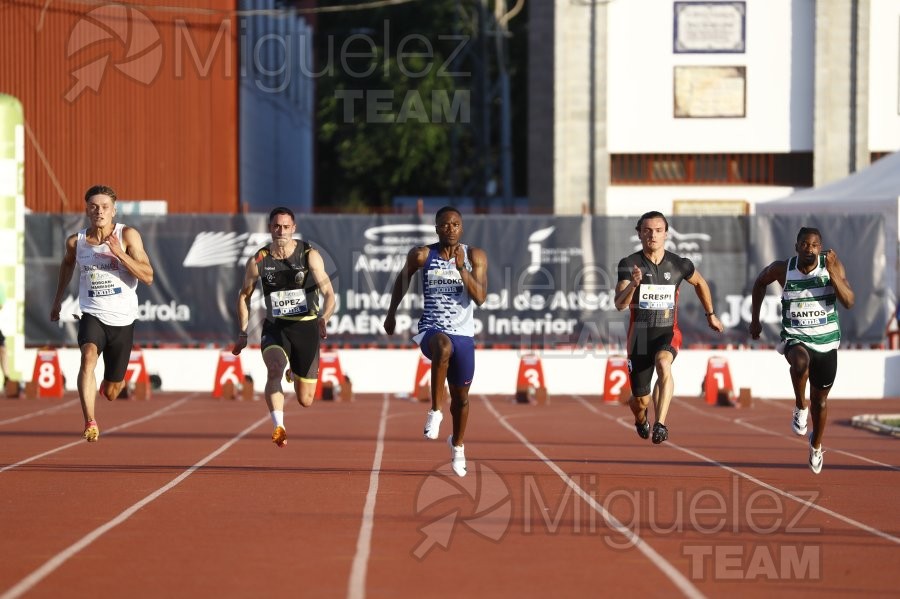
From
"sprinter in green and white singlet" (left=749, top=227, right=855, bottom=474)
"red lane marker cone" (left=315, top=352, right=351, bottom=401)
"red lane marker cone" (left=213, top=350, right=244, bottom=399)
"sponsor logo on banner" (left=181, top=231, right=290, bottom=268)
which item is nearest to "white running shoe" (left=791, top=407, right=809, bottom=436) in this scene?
"sprinter in green and white singlet" (left=749, top=227, right=855, bottom=474)

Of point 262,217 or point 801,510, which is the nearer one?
point 801,510

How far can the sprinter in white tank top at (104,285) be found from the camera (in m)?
13.6

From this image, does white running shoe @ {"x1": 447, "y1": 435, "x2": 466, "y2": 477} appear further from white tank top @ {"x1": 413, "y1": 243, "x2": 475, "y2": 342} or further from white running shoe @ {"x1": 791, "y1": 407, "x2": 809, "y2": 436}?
white running shoe @ {"x1": 791, "y1": 407, "x2": 809, "y2": 436}

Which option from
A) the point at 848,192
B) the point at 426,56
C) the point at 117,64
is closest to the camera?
the point at 848,192

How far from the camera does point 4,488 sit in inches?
487

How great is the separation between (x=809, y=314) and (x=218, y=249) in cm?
1449

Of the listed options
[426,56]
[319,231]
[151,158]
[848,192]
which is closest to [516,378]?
[319,231]

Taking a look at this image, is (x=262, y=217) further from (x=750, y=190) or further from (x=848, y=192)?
(x=750, y=190)

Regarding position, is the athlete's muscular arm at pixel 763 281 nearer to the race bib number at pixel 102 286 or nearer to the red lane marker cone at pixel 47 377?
the race bib number at pixel 102 286

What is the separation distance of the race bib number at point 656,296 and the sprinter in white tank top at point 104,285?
169 inches

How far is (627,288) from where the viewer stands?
45.4 ft

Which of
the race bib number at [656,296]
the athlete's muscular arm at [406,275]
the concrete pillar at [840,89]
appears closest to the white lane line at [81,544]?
the athlete's muscular arm at [406,275]

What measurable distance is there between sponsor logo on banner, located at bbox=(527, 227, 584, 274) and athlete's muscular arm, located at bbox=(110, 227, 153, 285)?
43.4ft

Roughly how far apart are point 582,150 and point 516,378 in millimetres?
11612
